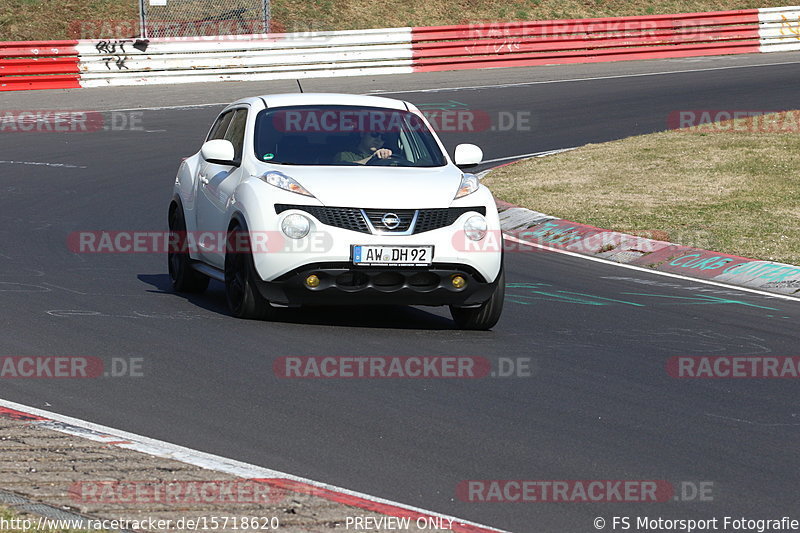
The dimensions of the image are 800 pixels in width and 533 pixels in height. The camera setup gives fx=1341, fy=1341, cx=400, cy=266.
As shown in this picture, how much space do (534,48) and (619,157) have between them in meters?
14.0

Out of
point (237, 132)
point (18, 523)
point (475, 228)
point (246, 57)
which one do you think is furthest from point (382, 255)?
point (246, 57)

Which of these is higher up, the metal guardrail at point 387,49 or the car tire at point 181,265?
the metal guardrail at point 387,49

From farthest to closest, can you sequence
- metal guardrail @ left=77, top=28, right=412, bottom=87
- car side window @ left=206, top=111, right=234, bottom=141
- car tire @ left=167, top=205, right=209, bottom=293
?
metal guardrail @ left=77, top=28, right=412, bottom=87 → car side window @ left=206, top=111, right=234, bottom=141 → car tire @ left=167, top=205, right=209, bottom=293

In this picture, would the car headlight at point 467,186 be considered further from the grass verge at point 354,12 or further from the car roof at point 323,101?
the grass verge at point 354,12

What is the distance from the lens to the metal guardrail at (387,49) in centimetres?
2938

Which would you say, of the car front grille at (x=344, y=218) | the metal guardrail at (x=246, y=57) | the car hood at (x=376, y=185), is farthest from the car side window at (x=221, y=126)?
the metal guardrail at (x=246, y=57)

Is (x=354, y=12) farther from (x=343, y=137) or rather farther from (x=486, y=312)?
(x=486, y=312)

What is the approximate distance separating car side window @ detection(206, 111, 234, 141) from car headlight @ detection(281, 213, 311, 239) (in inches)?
87.0

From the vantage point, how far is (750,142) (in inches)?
879

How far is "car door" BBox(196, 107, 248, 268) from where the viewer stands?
10234 millimetres

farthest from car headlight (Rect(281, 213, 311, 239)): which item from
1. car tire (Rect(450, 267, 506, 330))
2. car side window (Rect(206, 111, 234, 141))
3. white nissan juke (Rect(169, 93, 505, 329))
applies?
car side window (Rect(206, 111, 234, 141))

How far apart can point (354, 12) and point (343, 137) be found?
31991mm

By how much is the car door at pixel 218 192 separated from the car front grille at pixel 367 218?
3.06ft

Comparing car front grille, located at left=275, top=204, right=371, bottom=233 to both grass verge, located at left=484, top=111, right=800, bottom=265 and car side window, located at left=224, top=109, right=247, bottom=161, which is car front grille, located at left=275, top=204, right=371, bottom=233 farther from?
grass verge, located at left=484, top=111, right=800, bottom=265
